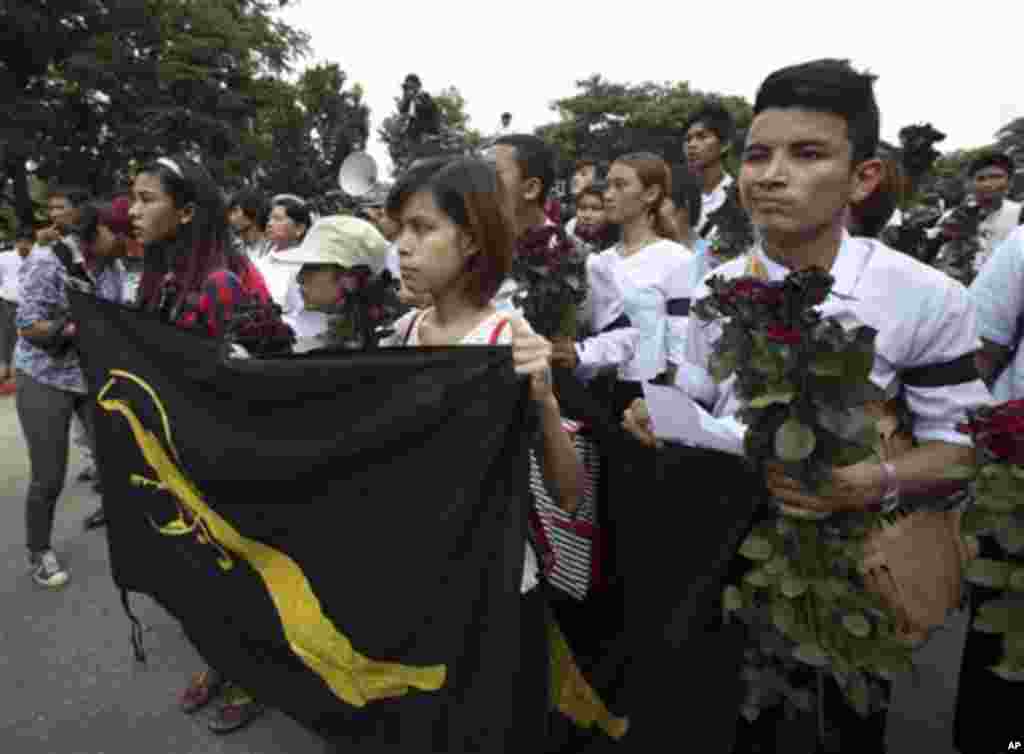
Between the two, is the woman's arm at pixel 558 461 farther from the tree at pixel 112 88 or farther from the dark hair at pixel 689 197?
the tree at pixel 112 88

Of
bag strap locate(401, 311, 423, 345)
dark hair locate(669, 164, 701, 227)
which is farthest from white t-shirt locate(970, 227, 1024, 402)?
dark hair locate(669, 164, 701, 227)

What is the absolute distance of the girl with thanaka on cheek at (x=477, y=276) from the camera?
187cm

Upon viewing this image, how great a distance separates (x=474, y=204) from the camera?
1.93 m

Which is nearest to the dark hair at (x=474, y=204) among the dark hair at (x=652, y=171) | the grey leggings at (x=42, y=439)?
the dark hair at (x=652, y=171)

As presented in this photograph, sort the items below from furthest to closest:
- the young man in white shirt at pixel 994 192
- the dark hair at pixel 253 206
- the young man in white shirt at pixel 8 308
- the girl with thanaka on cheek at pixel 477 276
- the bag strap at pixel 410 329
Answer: the young man in white shirt at pixel 8 308 < the dark hair at pixel 253 206 < the young man in white shirt at pixel 994 192 < the bag strap at pixel 410 329 < the girl with thanaka on cheek at pixel 477 276

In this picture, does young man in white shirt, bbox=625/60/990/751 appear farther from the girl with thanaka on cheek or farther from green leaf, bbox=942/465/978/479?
the girl with thanaka on cheek

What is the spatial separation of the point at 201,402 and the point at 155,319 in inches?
19.9

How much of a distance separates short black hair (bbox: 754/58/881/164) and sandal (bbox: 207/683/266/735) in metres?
2.84

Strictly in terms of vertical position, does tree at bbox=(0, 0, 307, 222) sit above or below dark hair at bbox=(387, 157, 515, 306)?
above

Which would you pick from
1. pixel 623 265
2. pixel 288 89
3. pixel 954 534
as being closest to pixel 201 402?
pixel 954 534

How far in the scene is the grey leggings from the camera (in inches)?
157

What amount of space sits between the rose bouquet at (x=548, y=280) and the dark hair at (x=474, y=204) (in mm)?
825

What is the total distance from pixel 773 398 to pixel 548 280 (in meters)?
1.62

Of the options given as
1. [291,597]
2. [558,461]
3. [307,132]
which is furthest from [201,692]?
[307,132]
